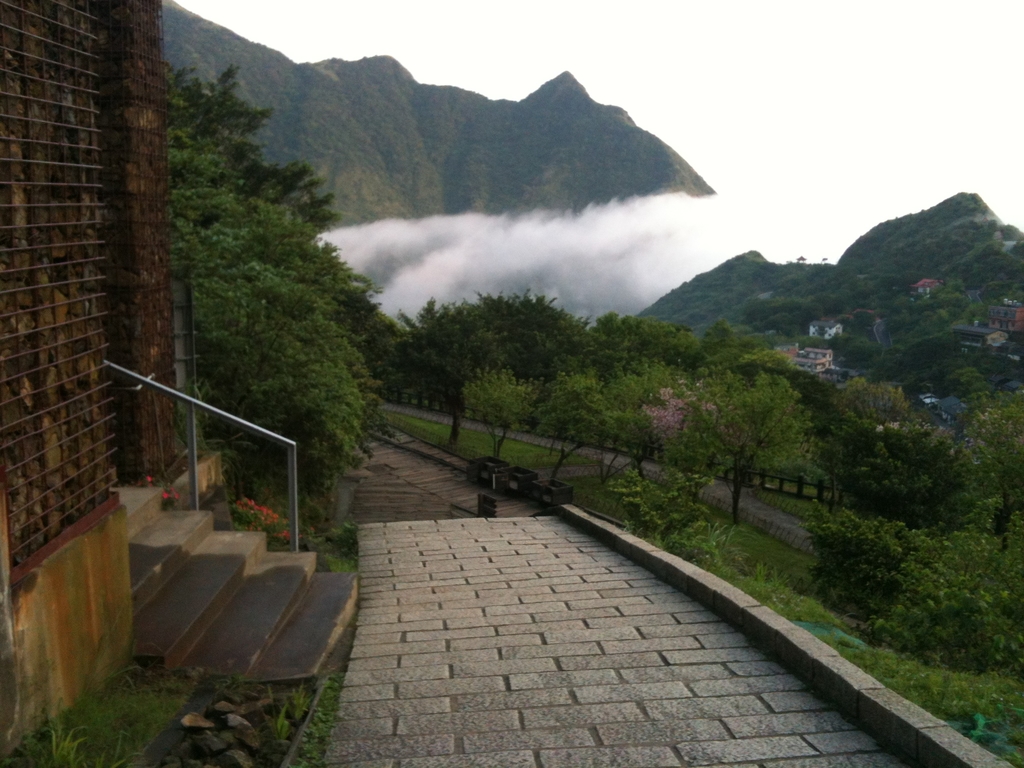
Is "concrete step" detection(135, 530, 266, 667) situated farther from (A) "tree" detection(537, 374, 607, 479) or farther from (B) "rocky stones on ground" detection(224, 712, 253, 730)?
(A) "tree" detection(537, 374, 607, 479)

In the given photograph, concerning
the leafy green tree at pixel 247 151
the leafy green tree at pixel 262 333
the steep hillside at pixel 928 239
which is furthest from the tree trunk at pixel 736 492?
the steep hillside at pixel 928 239

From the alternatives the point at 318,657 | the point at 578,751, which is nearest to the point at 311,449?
the point at 318,657

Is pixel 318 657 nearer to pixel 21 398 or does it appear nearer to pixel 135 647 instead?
pixel 135 647

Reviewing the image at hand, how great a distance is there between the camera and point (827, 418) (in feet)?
133

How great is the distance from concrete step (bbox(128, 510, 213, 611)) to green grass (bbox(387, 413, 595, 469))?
21.7 m

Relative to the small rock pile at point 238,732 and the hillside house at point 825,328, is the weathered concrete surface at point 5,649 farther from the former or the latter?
the hillside house at point 825,328

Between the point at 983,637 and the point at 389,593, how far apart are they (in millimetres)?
4736

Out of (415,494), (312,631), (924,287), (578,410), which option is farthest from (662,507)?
(924,287)

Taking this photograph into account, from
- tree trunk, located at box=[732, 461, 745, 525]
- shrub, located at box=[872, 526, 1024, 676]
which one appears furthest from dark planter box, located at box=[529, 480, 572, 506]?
shrub, located at box=[872, 526, 1024, 676]

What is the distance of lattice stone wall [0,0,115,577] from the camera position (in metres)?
3.81

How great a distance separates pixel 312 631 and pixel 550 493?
13.4m

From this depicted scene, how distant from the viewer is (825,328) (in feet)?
370

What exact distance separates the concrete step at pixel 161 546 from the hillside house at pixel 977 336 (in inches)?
3348

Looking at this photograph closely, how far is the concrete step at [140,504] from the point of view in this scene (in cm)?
621
